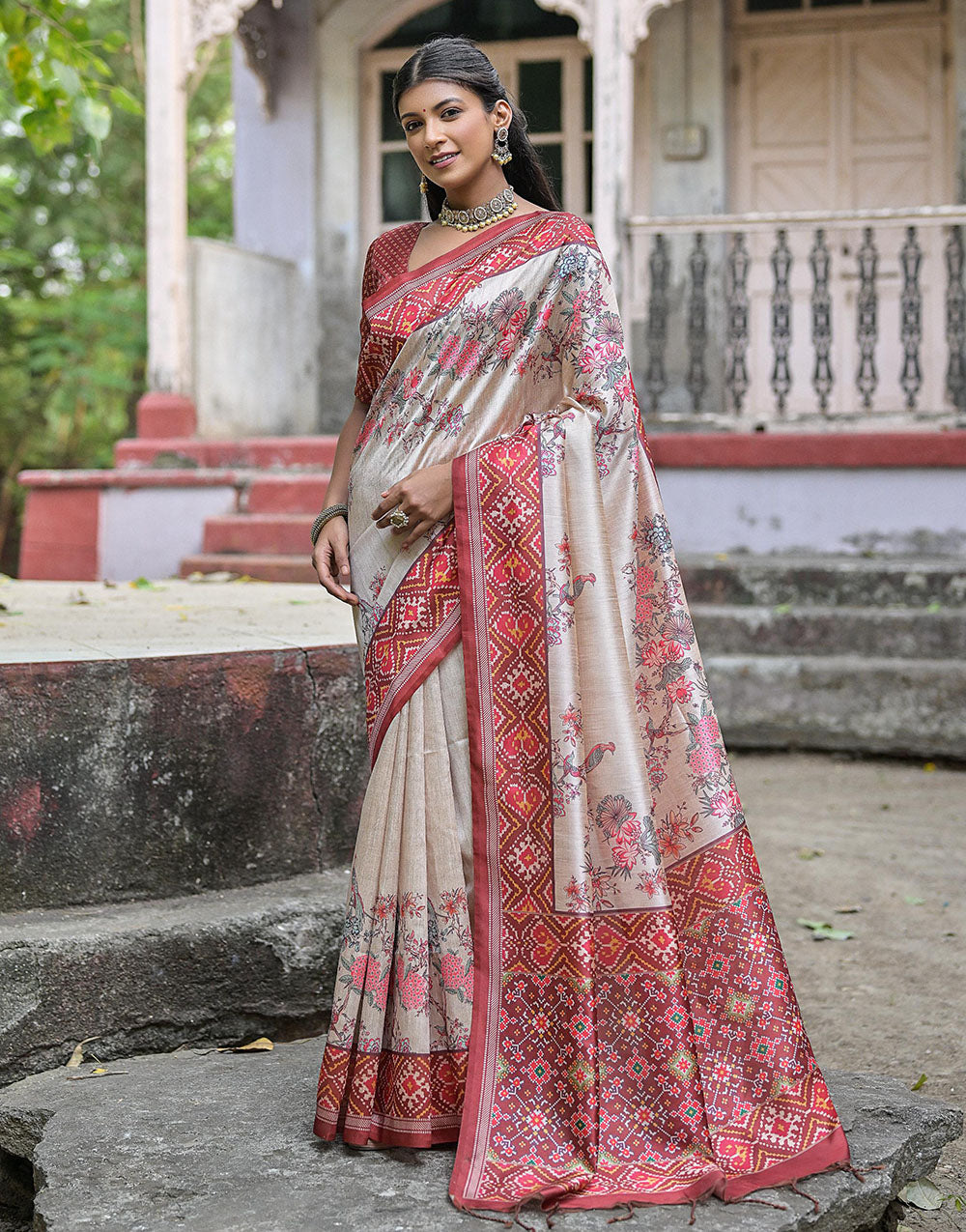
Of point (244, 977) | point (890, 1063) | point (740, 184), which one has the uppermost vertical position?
point (740, 184)

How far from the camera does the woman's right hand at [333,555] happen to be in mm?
2234

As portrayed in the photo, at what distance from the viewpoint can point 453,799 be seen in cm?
203

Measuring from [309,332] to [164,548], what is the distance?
8.76 ft

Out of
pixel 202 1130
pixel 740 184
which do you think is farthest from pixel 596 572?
pixel 740 184

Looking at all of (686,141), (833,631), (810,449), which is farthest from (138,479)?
(686,141)

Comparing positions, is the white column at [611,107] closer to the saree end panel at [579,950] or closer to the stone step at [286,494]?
the stone step at [286,494]

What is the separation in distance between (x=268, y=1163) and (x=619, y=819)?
736 millimetres

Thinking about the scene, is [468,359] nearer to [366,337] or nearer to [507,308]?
[507,308]

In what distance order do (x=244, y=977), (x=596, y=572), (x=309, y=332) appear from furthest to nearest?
(x=309, y=332)
(x=244, y=977)
(x=596, y=572)

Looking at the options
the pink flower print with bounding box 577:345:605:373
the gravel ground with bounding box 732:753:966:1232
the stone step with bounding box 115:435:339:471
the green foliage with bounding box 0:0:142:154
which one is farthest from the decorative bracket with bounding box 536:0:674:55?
the pink flower print with bounding box 577:345:605:373

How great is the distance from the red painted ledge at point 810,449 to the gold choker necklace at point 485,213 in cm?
454

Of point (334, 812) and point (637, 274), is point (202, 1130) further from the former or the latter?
point (637, 274)

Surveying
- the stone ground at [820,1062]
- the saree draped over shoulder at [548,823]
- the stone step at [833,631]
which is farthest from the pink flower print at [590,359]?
the stone step at [833,631]

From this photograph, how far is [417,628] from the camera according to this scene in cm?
207
